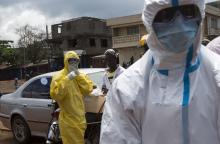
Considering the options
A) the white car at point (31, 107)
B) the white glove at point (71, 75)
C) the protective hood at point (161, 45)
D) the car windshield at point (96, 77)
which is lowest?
the white car at point (31, 107)

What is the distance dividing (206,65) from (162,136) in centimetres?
37

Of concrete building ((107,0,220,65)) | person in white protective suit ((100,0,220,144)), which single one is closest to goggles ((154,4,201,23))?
person in white protective suit ((100,0,220,144))

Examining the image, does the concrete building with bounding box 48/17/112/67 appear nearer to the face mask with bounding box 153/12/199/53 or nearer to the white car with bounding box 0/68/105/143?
the white car with bounding box 0/68/105/143

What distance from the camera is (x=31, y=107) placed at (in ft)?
30.1

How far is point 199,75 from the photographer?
2174mm

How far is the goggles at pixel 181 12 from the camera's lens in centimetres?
219

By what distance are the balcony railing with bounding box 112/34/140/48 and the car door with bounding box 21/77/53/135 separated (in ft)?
117

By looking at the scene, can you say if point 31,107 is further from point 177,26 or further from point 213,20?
point 213,20

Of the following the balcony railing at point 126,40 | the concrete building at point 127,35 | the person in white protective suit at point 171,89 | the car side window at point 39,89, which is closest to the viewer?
the person in white protective suit at point 171,89

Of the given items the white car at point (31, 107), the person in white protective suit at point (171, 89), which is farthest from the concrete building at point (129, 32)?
the person in white protective suit at point (171, 89)

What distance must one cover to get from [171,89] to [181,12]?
34cm

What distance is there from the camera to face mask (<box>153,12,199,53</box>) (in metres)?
2.13

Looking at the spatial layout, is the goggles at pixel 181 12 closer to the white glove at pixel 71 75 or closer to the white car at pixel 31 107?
the white glove at pixel 71 75

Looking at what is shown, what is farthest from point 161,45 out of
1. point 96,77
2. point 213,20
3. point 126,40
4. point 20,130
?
point 213,20
